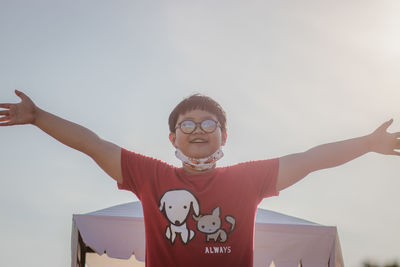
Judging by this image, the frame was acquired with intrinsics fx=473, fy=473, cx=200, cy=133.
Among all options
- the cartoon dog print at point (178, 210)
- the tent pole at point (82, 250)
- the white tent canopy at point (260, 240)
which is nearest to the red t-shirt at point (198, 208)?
the cartoon dog print at point (178, 210)

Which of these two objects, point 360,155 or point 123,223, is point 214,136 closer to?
point 360,155

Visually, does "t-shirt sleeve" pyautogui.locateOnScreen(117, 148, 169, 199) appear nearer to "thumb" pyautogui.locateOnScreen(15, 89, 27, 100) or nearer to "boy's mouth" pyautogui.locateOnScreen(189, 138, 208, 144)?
"boy's mouth" pyautogui.locateOnScreen(189, 138, 208, 144)

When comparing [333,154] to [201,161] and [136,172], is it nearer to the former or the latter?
[201,161]

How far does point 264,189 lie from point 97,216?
2.96 meters

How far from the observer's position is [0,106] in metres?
2.54

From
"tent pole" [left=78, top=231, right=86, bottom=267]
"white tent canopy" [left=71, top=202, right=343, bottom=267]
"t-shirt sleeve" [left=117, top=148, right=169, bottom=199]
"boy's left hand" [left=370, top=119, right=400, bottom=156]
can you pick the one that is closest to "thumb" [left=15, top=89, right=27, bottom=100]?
"t-shirt sleeve" [left=117, top=148, right=169, bottom=199]

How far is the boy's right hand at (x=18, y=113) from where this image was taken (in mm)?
2523

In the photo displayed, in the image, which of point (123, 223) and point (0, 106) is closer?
point (0, 106)

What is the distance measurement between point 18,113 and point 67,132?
29 centimetres

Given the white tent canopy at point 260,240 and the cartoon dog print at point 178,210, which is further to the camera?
the white tent canopy at point 260,240

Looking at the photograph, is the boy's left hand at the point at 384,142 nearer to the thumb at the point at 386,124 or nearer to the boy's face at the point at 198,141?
the thumb at the point at 386,124

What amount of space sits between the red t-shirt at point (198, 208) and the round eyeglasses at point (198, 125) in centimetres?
23

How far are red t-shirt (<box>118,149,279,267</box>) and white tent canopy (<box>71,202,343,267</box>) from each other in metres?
2.63

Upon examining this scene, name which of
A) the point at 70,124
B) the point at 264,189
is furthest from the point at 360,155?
the point at 70,124
